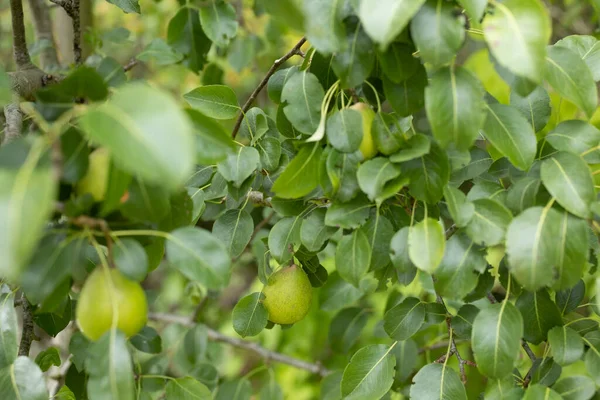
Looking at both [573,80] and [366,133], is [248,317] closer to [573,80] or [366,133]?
[366,133]

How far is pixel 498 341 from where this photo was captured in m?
0.63

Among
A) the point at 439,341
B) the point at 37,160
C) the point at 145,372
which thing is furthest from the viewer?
the point at 439,341

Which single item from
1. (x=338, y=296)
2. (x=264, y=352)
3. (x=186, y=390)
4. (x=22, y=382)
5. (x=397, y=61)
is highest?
(x=397, y=61)

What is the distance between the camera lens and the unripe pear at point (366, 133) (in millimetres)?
661

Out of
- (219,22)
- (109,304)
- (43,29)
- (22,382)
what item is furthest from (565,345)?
(43,29)

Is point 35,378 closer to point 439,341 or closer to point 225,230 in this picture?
point 225,230

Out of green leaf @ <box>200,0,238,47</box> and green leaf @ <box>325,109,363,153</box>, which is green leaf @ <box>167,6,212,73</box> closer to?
green leaf @ <box>200,0,238,47</box>

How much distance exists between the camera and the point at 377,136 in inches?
25.7

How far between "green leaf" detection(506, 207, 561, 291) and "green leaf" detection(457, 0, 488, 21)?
200 millimetres

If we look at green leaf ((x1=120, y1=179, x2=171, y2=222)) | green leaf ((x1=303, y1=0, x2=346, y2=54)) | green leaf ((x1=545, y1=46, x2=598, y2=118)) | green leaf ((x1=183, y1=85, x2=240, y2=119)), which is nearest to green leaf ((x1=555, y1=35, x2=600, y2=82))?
green leaf ((x1=545, y1=46, x2=598, y2=118))

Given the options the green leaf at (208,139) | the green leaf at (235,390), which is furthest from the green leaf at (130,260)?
the green leaf at (235,390)

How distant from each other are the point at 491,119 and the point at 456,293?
19cm

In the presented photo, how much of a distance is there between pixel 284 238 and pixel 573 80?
37 centimetres

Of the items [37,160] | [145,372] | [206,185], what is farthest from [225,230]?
[145,372]
